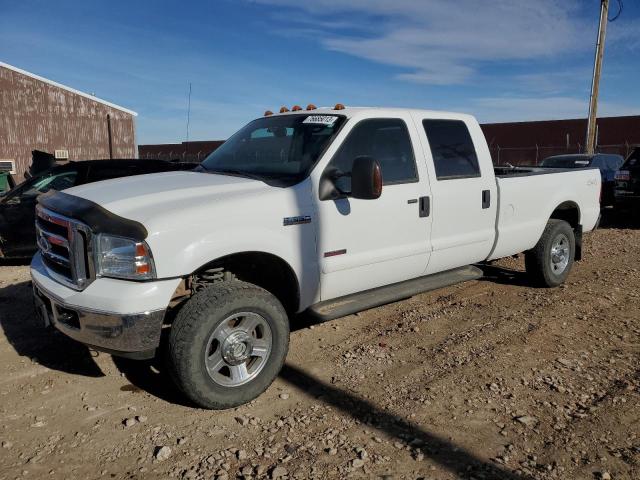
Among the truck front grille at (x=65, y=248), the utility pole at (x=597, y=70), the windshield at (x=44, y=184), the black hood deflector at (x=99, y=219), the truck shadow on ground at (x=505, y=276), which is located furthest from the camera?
the utility pole at (x=597, y=70)

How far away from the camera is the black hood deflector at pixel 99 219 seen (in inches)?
119

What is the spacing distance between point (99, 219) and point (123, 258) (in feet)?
0.90

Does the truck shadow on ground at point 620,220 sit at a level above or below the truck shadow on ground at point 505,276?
above

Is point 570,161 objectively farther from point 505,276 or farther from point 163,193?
point 163,193

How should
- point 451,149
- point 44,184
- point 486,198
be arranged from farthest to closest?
1. point 44,184
2. point 486,198
3. point 451,149

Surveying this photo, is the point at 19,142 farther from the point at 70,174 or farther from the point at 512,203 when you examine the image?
Result: the point at 512,203

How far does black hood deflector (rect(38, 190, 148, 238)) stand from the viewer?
9.93 feet

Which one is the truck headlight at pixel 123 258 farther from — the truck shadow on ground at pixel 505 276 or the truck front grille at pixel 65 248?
the truck shadow on ground at pixel 505 276

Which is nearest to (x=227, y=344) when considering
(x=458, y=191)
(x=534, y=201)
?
(x=458, y=191)

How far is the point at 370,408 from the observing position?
135 inches

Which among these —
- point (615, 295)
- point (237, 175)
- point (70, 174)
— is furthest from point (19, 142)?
point (615, 295)

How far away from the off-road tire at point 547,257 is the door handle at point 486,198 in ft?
4.11

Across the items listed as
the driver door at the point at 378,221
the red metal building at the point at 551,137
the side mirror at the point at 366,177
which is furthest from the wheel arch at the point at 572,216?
the red metal building at the point at 551,137

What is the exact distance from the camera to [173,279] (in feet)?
10.4
